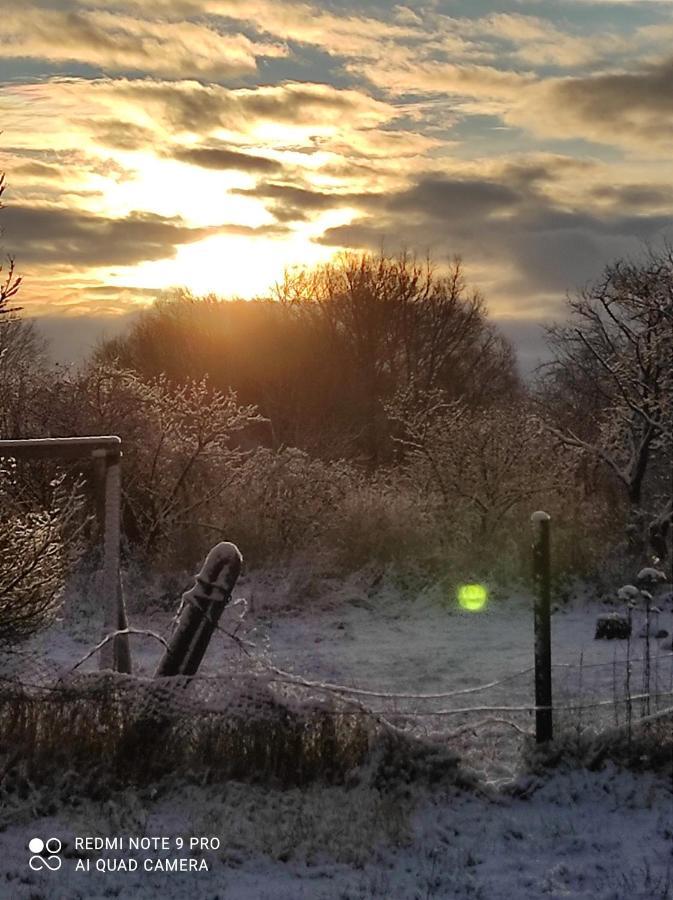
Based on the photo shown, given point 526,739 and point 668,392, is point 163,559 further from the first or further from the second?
point 526,739

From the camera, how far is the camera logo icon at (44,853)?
473 cm

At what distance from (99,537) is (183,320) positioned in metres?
32.0

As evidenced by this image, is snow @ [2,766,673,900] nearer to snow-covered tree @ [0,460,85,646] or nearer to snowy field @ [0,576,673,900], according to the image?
snowy field @ [0,576,673,900]

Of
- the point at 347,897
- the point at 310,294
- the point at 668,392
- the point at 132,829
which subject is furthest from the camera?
the point at 310,294

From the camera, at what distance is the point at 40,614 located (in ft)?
24.6

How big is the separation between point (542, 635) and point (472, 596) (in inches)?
312

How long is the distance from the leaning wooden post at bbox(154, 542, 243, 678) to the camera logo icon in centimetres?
162

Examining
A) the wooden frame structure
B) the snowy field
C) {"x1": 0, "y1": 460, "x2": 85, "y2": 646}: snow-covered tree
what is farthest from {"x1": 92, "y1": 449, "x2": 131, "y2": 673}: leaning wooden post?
the snowy field

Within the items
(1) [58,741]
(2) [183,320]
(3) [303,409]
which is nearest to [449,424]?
(1) [58,741]

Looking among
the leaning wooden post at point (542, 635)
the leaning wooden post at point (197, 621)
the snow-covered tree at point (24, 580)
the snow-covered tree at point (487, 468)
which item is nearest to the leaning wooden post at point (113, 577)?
the snow-covered tree at point (24, 580)

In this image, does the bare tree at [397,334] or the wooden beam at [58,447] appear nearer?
the wooden beam at [58,447]

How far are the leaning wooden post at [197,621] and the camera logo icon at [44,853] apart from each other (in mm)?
1617

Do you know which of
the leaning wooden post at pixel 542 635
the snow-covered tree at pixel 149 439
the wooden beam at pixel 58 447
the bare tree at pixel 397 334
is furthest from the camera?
the bare tree at pixel 397 334

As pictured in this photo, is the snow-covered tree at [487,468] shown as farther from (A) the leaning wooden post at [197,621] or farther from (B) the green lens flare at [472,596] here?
(A) the leaning wooden post at [197,621]
